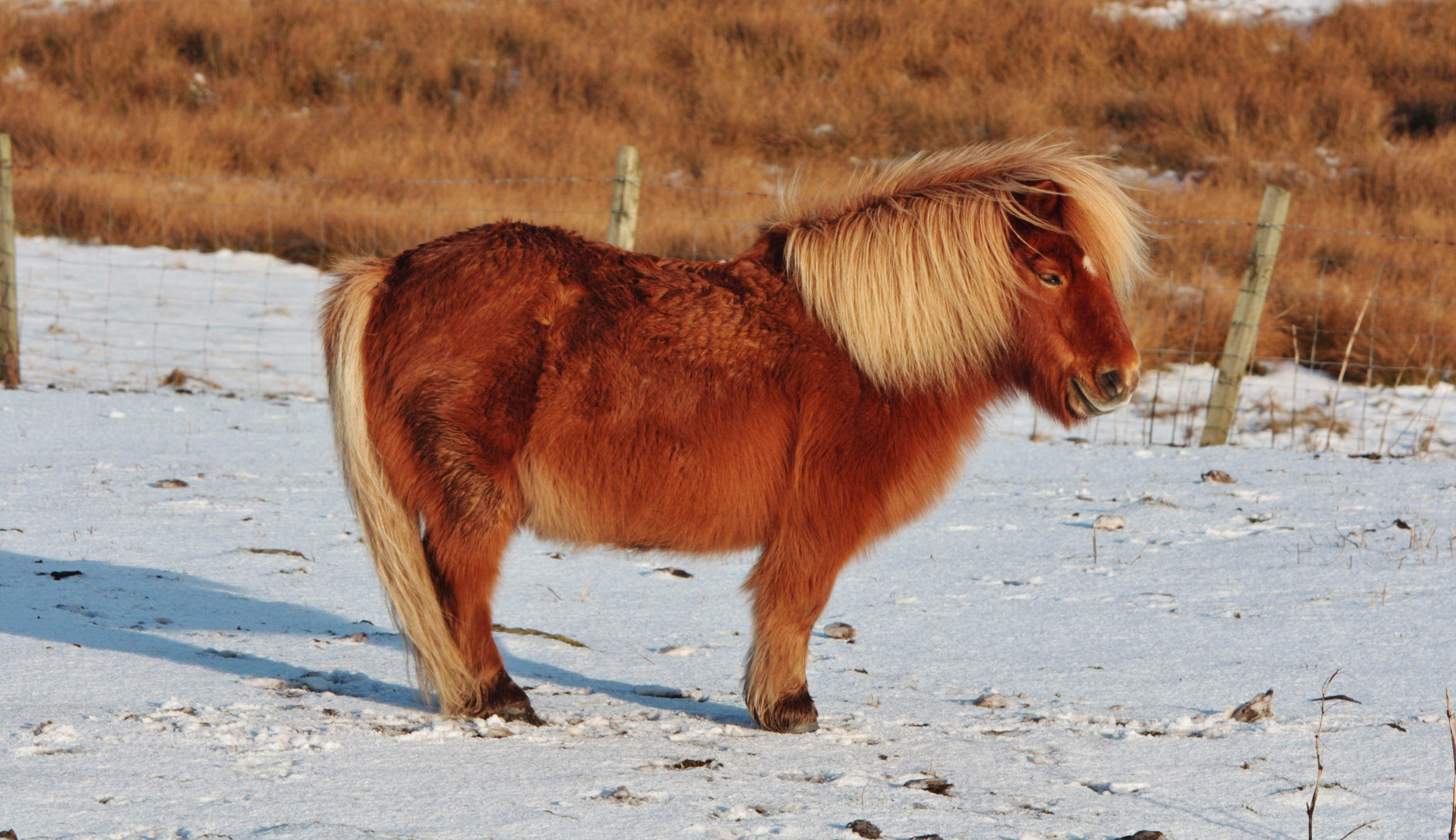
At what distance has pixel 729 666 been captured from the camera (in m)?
3.87

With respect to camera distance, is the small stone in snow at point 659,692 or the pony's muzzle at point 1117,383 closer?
the pony's muzzle at point 1117,383

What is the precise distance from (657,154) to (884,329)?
553 inches

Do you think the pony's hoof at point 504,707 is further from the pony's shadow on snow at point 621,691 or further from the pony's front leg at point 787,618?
the pony's front leg at point 787,618

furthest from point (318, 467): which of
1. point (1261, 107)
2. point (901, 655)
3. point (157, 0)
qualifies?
point (157, 0)

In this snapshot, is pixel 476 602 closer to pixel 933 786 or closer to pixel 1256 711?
pixel 933 786

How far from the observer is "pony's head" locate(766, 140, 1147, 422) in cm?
315

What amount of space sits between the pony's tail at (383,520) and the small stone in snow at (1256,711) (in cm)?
207

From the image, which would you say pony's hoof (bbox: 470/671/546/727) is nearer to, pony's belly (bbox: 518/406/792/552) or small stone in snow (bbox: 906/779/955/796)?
pony's belly (bbox: 518/406/792/552)

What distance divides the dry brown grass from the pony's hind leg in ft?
25.6

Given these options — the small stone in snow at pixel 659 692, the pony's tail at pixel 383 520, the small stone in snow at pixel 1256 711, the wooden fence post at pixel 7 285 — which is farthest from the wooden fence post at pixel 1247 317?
the wooden fence post at pixel 7 285

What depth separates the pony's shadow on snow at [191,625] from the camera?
11.2 ft

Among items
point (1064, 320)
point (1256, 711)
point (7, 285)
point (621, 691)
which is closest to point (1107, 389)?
point (1064, 320)

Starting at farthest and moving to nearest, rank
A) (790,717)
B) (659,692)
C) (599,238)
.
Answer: (599,238) < (659,692) < (790,717)

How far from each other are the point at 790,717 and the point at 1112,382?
1.23m
